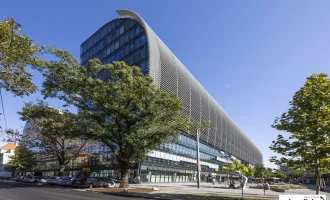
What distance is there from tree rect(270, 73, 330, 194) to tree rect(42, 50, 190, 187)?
13.3m

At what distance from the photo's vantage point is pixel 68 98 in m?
31.0

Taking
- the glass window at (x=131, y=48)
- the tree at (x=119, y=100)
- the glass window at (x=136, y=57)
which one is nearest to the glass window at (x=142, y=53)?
the glass window at (x=136, y=57)

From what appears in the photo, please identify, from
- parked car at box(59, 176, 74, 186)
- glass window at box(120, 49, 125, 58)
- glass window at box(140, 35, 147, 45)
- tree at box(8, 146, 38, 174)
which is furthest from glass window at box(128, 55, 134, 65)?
tree at box(8, 146, 38, 174)

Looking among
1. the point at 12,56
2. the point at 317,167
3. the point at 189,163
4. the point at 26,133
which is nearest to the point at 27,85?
the point at 12,56

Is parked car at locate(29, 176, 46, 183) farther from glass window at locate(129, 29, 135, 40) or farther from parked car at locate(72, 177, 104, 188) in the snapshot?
glass window at locate(129, 29, 135, 40)

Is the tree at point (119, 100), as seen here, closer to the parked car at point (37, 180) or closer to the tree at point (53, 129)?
the tree at point (53, 129)

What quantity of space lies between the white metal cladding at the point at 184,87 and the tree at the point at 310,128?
2095 cm

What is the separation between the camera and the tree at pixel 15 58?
1015 cm

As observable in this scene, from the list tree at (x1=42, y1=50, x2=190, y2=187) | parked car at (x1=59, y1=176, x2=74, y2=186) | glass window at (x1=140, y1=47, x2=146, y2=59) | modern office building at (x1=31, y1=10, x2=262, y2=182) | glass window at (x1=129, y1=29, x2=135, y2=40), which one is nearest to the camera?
tree at (x1=42, y1=50, x2=190, y2=187)

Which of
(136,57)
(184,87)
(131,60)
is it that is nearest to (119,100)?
(136,57)

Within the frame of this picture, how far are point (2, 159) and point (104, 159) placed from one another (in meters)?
97.2

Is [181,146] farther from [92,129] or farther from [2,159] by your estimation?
[2,159]

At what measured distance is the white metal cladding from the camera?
61.1m

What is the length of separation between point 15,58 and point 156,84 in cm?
4721
